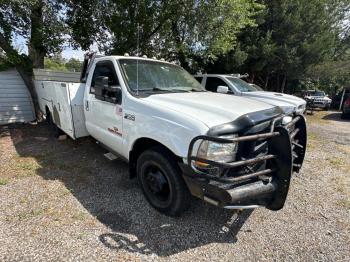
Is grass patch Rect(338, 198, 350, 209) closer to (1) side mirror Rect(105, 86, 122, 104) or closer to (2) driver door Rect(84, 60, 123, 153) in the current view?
(2) driver door Rect(84, 60, 123, 153)

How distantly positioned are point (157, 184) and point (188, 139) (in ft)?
3.02

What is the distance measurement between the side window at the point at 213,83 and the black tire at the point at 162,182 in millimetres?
5821

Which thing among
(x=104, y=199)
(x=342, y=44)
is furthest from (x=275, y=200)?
(x=342, y=44)

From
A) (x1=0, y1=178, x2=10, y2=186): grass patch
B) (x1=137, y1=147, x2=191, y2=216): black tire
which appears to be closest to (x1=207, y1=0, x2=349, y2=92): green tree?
(x1=137, y1=147, x2=191, y2=216): black tire

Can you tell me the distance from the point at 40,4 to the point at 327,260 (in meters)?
8.18

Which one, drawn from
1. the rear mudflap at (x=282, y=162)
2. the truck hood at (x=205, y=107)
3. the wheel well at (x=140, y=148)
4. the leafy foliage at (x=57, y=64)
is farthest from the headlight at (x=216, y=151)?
the leafy foliage at (x=57, y=64)

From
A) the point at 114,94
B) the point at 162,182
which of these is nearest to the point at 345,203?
the point at 162,182

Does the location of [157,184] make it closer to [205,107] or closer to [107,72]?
[205,107]

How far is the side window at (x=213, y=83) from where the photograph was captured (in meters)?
8.42

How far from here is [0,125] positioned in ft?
26.8

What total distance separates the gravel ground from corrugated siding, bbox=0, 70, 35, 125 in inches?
195

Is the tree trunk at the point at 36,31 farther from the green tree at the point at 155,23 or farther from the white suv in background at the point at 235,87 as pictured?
the white suv in background at the point at 235,87

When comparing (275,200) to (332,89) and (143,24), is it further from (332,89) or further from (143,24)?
(332,89)

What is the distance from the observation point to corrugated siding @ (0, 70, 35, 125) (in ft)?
27.5
